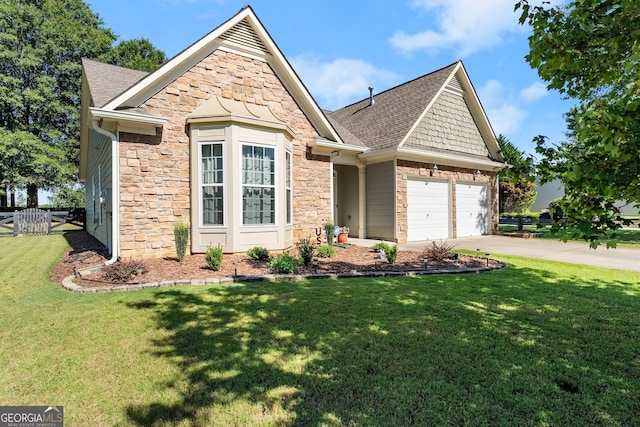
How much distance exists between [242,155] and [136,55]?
31121 millimetres

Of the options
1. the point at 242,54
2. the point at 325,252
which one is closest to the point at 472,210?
the point at 325,252

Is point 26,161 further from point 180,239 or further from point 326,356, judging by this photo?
point 326,356

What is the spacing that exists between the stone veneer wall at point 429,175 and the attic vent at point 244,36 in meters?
6.30

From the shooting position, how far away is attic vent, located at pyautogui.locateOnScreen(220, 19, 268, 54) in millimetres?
9180

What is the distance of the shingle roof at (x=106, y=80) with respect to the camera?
855cm

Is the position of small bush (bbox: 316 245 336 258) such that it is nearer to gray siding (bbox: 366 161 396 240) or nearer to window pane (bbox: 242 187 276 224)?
window pane (bbox: 242 187 276 224)

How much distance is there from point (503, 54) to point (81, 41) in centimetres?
3315

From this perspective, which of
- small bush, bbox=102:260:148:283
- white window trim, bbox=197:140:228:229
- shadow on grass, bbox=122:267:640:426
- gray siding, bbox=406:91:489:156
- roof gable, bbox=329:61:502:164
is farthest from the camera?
gray siding, bbox=406:91:489:156

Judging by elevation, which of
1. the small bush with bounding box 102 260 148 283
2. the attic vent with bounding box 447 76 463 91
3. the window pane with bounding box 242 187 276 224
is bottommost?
the small bush with bounding box 102 260 148 283

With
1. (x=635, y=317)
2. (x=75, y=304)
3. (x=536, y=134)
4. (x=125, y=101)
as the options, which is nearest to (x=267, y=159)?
(x=125, y=101)

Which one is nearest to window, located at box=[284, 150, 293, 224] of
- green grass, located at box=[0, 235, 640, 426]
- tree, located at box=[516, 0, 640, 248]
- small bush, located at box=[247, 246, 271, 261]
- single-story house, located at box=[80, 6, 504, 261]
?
single-story house, located at box=[80, 6, 504, 261]

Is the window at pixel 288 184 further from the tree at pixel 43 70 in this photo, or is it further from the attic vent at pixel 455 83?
the tree at pixel 43 70

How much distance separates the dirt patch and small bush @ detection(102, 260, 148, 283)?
0.40 ft

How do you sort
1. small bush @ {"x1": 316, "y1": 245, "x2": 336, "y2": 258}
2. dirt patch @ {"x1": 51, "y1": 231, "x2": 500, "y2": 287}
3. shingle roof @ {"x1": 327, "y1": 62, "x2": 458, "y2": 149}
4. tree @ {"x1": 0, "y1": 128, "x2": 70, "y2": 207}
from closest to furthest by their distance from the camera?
dirt patch @ {"x1": 51, "y1": 231, "x2": 500, "y2": 287} < small bush @ {"x1": 316, "y1": 245, "x2": 336, "y2": 258} < shingle roof @ {"x1": 327, "y1": 62, "x2": 458, "y2": 149} < tree @ {"x1": 0, "y1": 128, "x2": 70, "y2": 207}
